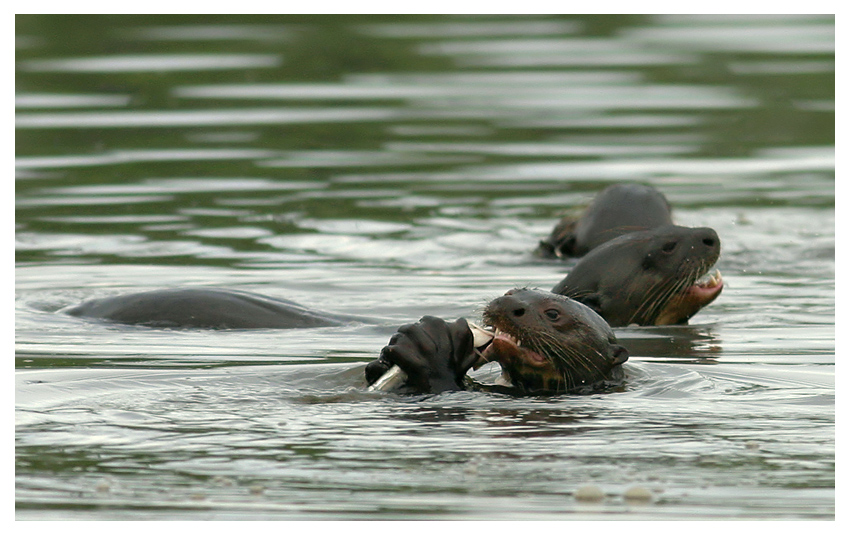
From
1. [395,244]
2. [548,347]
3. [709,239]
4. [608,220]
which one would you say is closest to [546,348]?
[548,347]

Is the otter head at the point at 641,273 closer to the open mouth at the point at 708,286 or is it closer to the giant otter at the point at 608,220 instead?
the open mouth at the point at 708,286

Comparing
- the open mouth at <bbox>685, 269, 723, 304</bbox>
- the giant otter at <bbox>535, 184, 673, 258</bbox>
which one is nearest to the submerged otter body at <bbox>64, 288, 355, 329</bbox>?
the open mouth at <bbox>685, 269, 723, 304</bbox>

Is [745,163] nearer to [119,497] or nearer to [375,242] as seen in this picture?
[375,242]

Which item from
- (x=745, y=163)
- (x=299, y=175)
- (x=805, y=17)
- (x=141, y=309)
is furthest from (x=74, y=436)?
(x=805, y=17)

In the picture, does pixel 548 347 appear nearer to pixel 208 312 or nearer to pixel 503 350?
pixel 503 350

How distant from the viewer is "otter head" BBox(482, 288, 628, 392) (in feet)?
19.6

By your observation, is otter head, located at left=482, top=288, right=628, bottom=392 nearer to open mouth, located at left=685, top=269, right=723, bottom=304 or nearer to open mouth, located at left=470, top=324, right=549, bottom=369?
open mouth, located at left=470, top=324, right=549, bottom=369

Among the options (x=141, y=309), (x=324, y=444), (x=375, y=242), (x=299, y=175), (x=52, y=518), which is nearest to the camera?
(x=52, y=518)

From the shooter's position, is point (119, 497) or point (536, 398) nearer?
point (119, 497)

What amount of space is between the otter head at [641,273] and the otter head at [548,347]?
1.48m

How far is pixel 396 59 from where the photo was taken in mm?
18969

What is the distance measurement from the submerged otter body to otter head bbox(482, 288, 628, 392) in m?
1.67

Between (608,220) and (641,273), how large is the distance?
188 cm

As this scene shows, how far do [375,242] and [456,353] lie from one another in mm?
4759
